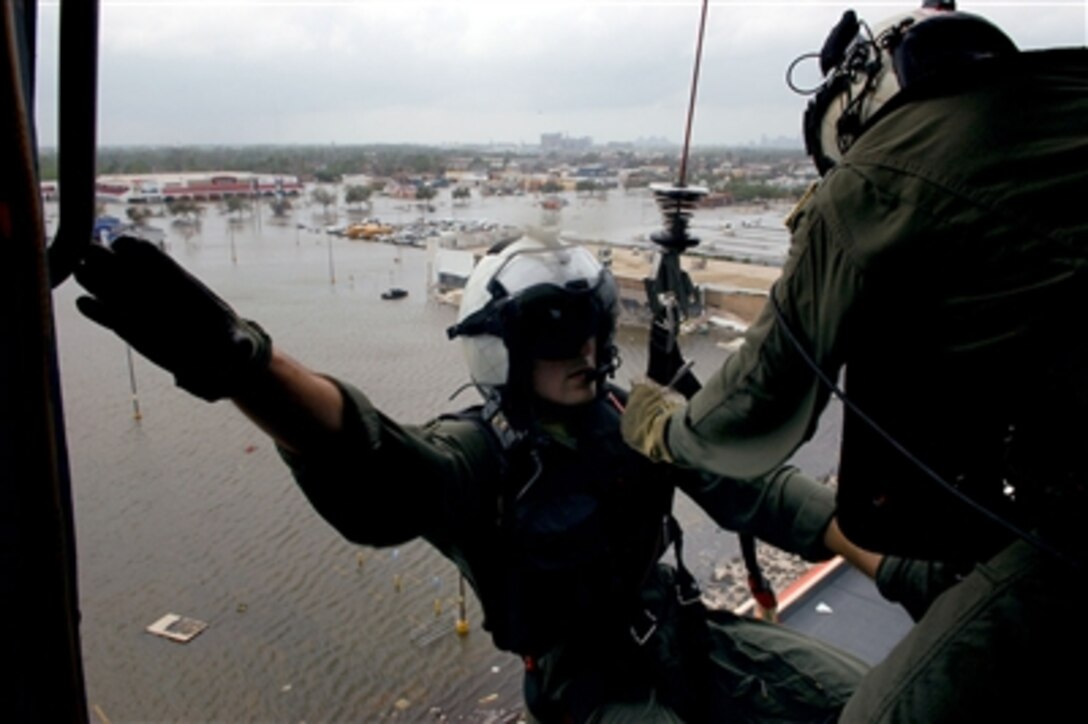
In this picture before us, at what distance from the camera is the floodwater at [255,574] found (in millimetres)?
9156

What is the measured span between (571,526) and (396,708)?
8.32 metres

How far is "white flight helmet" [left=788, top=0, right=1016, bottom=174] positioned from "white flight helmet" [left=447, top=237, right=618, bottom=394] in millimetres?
594

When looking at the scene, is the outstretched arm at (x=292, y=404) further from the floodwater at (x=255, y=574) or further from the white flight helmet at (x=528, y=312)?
the floodwater at (x=255, y=574)

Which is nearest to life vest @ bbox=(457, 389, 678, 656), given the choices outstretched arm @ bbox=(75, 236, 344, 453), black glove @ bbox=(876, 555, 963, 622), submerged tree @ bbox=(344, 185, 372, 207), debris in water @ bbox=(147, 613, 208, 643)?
black glove @ bbox=(876, 555, 963, 622)

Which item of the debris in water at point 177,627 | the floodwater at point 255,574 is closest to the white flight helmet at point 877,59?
the floodwater at point 255,574

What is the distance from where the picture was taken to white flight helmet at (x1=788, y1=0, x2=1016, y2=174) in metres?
1.25

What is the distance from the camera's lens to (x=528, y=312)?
1857 millimetres

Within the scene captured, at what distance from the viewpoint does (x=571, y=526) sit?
178 cm

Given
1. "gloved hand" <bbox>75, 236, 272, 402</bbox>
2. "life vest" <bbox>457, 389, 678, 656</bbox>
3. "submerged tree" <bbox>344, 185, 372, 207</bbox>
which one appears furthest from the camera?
"submerged tree" <bbox>344, 185, 372, 207</bbox>

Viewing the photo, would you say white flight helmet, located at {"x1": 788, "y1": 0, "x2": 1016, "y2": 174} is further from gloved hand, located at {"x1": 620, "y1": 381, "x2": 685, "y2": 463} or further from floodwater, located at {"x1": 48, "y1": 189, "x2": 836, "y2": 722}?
floodwater, located at {"x1": 48, "y1": 189, "x2": 836, "y2": 722}

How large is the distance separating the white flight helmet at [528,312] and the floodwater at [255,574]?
790mm

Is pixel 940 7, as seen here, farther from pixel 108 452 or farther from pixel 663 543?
pixel 108 452

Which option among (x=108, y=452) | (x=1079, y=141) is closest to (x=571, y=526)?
(x=1079, y=141)

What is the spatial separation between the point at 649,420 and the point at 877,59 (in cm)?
84
